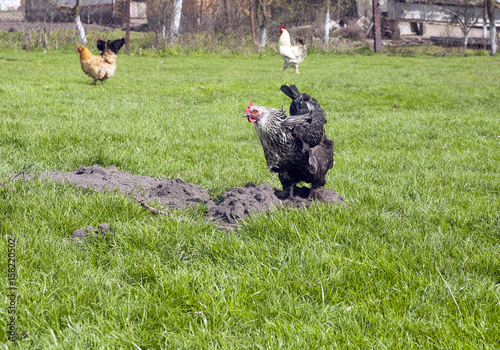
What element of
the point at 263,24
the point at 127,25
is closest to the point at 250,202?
the point at 127,25

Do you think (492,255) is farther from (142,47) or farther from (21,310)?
(142,47)

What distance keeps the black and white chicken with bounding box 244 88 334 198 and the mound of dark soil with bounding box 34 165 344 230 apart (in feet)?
0.71

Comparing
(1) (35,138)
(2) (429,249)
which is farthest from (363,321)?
(1) (35,138)

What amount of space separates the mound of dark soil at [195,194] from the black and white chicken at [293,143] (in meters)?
0.22

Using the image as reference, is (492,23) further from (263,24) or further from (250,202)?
(250,202)

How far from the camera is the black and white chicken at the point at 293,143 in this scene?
341cm

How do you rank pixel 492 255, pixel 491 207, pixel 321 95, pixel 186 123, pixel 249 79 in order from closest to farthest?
pixel 492 255
pixel 491 207
pixel 186 123
pixel 321 95
pixel 249 79

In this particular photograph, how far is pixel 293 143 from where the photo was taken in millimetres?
3455

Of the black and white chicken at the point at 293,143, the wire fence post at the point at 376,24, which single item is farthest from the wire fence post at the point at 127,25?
the black and white chicken at the point at 293,143

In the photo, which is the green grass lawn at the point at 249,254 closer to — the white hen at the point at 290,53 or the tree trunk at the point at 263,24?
the white hen at the point at 290,53

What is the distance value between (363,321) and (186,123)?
5.35m

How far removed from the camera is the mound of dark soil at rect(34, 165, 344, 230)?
10.7 ft

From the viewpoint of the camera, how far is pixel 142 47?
21781 mm

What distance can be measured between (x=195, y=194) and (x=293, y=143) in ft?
3.11
